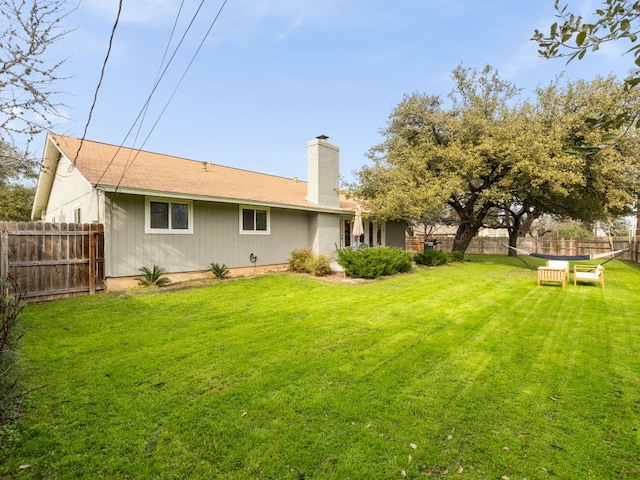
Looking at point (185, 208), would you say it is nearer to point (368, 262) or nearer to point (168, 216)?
point (168, 216)

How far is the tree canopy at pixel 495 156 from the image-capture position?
40.3 feet

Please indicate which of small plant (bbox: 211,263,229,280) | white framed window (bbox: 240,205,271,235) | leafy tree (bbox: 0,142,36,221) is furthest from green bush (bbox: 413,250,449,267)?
leafy tree (bbox: 0,142,36,221)

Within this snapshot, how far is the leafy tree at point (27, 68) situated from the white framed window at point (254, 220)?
807 centimetres

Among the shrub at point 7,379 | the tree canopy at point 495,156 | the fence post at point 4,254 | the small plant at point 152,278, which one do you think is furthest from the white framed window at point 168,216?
the tree canopy at point 495,156

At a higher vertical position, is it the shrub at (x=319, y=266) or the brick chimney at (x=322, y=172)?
the brick chimney at (x=322, y=172)

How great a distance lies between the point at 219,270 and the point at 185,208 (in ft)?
6.98

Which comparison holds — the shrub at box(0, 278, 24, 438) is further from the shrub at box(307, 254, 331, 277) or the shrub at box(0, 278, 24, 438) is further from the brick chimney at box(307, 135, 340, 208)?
the brick chimney at box(307, 135, 340, 208)

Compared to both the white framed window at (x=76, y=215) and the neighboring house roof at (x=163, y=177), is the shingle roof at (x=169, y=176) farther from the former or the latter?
the white framed window at (x=76, y=215)

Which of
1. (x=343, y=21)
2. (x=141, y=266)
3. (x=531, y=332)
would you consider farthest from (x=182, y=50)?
(x=531, y=332)

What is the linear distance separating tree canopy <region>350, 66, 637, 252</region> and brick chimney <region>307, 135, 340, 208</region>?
4.70 ft

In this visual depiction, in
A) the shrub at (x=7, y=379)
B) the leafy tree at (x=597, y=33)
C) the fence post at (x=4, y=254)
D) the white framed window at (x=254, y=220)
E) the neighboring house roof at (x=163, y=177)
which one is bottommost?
the shrub at (x=7, y=379)

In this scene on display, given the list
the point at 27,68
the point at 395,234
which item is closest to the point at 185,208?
the point at 27,68

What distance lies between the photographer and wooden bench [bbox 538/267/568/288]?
9555mm

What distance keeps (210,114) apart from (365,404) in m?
11.7
